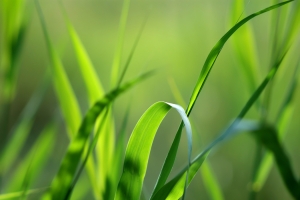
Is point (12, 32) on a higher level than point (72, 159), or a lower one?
higher

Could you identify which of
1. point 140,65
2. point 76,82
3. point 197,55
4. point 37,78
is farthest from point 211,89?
point 37,78

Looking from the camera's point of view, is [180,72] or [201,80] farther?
[180,72]

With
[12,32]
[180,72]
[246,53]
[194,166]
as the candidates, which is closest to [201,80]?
[194,166]

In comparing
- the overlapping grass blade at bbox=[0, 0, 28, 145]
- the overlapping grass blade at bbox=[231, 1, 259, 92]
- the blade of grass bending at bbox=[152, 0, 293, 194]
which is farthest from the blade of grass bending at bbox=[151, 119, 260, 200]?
the overlapping grass blade at bbox=[0, 0, 28, 145]

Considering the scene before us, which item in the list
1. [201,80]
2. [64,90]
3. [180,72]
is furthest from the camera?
[180,72]

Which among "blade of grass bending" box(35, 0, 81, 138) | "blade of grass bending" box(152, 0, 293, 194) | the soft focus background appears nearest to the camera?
"blade of grass bending" box(152, 0, 293, 194)

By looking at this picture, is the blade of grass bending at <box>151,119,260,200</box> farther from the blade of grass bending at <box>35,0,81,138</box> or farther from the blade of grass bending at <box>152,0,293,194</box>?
the blade of grass bending at <box>35,0,81,138</box>

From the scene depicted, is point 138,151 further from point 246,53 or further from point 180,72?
point 180,72
